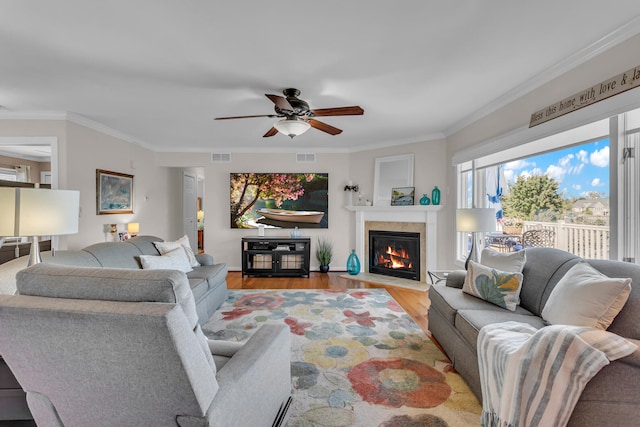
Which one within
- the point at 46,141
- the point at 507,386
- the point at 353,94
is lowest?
the point at 507,386

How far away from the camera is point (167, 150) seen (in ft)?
18.7

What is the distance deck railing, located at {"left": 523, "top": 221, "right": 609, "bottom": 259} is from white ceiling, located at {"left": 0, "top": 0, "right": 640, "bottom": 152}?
1.31 metres

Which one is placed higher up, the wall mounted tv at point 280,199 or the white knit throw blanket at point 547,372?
the wall mounted tv at point 280,199

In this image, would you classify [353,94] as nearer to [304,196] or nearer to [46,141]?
[304,196]

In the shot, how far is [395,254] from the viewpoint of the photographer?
521 cm

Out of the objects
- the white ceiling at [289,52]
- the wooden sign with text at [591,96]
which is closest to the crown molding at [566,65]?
the white ceiling at [289,52]

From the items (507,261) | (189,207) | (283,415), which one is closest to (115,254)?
(283,415)

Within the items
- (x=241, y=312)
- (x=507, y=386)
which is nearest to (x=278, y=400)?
(x=507, y=386)

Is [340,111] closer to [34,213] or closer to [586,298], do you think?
[586,298]

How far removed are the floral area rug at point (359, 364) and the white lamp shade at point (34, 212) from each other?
1.57m

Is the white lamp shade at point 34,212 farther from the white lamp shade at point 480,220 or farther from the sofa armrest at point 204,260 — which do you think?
the white lamp shade at point 480,220

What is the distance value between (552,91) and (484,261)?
5.17 ft

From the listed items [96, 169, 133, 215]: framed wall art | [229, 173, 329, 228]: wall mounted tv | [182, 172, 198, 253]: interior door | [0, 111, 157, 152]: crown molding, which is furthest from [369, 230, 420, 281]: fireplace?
[0, 111, 157, 152]: crown molding

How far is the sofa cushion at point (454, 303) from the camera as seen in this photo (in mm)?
2260
